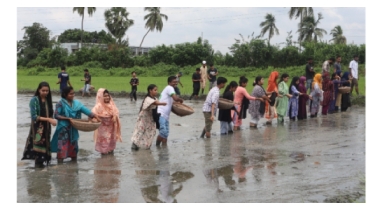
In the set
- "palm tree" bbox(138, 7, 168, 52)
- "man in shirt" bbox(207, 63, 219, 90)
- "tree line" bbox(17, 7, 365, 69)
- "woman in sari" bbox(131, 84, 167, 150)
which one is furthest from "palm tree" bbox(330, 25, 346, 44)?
"woman in sari" bbox(131, 84, 167, 150)

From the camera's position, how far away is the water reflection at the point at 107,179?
274 inches

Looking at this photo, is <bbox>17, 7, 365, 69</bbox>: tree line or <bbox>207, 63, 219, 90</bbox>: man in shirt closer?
<bbox>207, 63, 219, 90</bbox>: man in shirt

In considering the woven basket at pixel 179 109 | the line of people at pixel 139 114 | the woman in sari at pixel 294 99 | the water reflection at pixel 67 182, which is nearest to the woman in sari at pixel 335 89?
the line of people at pixel 139 114

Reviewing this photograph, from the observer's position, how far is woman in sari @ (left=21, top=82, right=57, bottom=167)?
884 centimetres

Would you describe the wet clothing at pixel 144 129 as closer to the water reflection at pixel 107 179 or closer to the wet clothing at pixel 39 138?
the water reflection at pixel 107 179

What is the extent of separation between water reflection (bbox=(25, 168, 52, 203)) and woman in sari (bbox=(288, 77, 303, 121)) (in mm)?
8792

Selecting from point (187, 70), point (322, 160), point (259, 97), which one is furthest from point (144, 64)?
point (322, 160)

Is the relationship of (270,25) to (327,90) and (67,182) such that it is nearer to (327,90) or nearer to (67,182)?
(327,90)

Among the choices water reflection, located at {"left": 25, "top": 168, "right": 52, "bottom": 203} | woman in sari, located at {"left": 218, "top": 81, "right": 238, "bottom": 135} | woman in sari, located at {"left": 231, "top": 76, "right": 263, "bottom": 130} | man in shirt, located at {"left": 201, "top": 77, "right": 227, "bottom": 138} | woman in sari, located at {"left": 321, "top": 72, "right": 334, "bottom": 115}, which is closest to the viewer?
water reflection, located at {"left": 25, "top": 168, "right": 52, "bottom": 203}

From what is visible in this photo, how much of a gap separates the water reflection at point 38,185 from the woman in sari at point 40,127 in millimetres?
318

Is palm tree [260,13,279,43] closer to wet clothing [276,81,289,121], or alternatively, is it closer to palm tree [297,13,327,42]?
palm tree [297,13,327,42]

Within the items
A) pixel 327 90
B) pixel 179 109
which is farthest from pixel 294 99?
pixel 179 109

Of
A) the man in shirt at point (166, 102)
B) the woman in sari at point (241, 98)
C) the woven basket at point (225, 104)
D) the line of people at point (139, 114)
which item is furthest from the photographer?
the woman in sari at point (241, 98)

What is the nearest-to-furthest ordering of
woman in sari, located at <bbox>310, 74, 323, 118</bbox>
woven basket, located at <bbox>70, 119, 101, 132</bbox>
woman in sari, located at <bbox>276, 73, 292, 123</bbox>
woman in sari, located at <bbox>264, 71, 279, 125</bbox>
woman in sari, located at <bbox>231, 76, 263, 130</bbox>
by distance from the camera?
1. woven basket, located at <bbox>70, 119, 101, 132</bbox>
2. woman in sari, located at <bbox>231, 76, 263, 130</bbox>
3. woman in sari, located at <bbox>264, 71, 279, 125</bbox>
4. woman in sari, located at <bbox>276, 73, 292, 123</bbox>
5. woman in sari, located at <bbox>310, 74, 323, 118</bbox>
